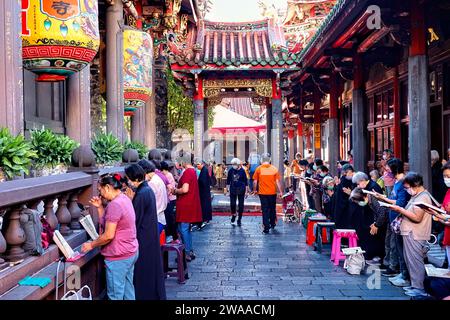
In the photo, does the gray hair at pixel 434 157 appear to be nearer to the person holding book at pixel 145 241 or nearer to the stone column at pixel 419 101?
the stone column at pixel 419 101

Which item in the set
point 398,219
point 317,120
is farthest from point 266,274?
point 317,120

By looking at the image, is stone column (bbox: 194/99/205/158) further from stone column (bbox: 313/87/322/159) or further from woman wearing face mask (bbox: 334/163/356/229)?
woman wearing face mask (bbox: 334/163/356/229)

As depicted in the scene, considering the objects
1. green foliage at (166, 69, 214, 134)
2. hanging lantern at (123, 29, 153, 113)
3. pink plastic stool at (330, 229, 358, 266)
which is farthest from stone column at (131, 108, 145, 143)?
green foliage at (166, 69, 214, 134)

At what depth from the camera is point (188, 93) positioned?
1805 centimetres

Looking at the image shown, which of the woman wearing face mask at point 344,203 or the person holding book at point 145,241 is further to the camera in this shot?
the woman wearing face mask at point 344,203

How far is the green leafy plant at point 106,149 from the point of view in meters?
7.69

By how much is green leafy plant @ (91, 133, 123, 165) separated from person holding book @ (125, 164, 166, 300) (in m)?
2.46

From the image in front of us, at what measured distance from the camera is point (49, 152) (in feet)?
18.9

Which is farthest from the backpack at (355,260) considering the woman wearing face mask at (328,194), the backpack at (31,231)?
the backpack at (31,231)

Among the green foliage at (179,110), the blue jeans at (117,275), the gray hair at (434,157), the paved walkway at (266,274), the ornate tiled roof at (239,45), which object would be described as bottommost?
the paved walkway at (266,274)

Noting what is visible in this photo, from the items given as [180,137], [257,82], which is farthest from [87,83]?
[180,137]

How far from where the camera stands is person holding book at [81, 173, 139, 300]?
4.59m

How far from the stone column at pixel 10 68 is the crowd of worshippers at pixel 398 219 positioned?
4051 mm
